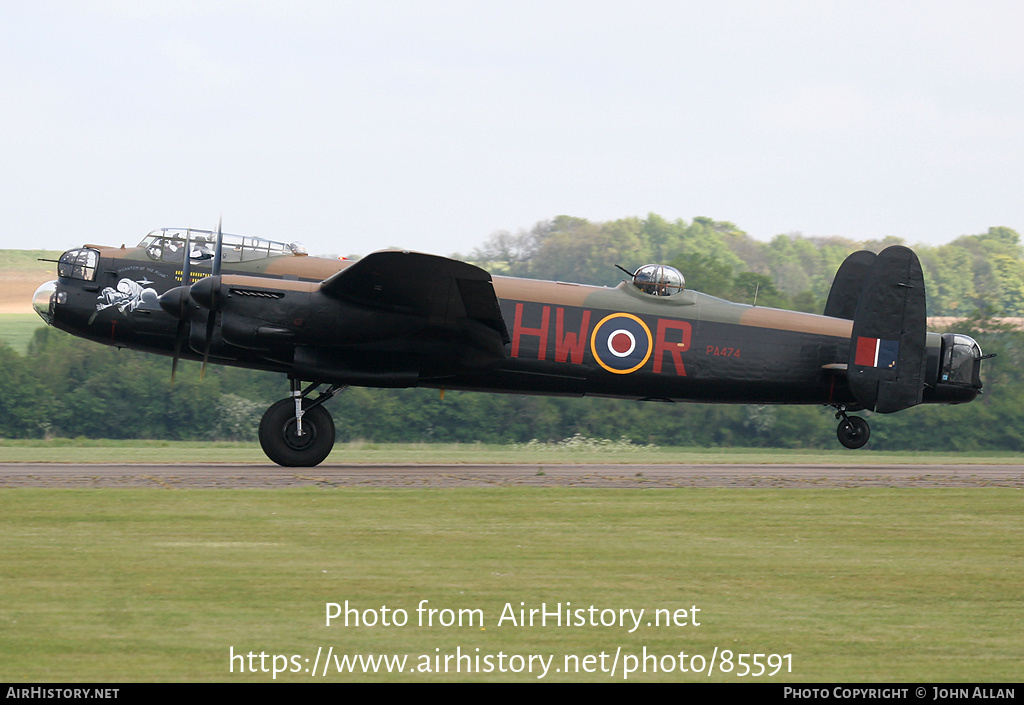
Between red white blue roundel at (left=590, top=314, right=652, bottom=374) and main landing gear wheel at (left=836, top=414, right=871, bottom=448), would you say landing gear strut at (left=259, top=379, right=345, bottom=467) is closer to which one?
red white blue roundel at (left=590, top=314, right=652, bottom=374)

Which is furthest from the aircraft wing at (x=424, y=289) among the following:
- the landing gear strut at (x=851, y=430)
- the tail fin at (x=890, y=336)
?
the landing gear strut at (x=851, y=430)

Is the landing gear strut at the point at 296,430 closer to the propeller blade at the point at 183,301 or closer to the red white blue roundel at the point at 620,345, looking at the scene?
the propeller blade at the point at 183,301

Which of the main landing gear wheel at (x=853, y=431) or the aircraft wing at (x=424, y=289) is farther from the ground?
the aircraft wing at (x=424, y=289)

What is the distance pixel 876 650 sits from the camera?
26.1 ft

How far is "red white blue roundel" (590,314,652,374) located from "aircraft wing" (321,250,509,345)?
197cm

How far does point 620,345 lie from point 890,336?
5.10 meters

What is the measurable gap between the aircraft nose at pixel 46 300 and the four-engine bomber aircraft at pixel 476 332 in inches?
1.4

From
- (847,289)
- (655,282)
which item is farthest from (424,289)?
(847,289)

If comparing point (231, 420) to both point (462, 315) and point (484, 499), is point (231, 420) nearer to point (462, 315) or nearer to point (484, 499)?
point (462, 315)

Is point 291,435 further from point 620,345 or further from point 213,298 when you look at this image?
point 620,345

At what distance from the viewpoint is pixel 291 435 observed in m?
19.7

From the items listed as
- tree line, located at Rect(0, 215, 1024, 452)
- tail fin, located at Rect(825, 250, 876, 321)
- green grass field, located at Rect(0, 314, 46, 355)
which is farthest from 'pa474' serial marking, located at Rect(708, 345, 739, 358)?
green grass field, located at Rect(0, 314, 46, 355)

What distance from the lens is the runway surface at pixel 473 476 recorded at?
56.3ft

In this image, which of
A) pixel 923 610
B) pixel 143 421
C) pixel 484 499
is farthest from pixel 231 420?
pixel 923 610
